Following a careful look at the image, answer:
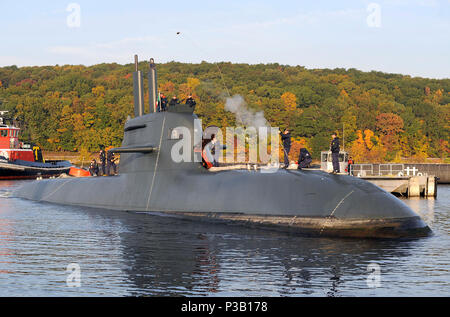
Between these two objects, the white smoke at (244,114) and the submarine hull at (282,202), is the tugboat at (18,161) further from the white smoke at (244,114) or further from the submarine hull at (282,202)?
the submarine hull at (282,202)

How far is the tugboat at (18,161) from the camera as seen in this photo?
74.4m

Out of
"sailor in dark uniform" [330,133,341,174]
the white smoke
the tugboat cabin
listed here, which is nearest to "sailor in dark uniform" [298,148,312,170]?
"sailor in dark uniform" [330,133,341,174]

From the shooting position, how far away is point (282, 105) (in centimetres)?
11488

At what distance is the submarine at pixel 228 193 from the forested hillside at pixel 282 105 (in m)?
78.5

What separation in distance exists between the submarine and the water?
54cm

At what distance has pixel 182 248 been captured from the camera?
17.5m

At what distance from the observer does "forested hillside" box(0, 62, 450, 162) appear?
11612 centimetres

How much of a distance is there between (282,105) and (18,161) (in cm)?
5531

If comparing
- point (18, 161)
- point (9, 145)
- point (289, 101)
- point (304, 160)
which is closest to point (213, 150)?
point (304, 160)

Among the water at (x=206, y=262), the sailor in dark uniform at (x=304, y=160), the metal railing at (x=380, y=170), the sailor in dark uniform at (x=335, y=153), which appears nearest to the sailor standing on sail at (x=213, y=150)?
the water at (x=206, y=262)

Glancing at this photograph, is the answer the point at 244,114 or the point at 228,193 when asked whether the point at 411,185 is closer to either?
the point at 228,193

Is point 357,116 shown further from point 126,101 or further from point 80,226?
point 80,226

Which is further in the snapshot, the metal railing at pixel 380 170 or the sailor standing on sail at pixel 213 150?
the metal railing at pixel 380 170
